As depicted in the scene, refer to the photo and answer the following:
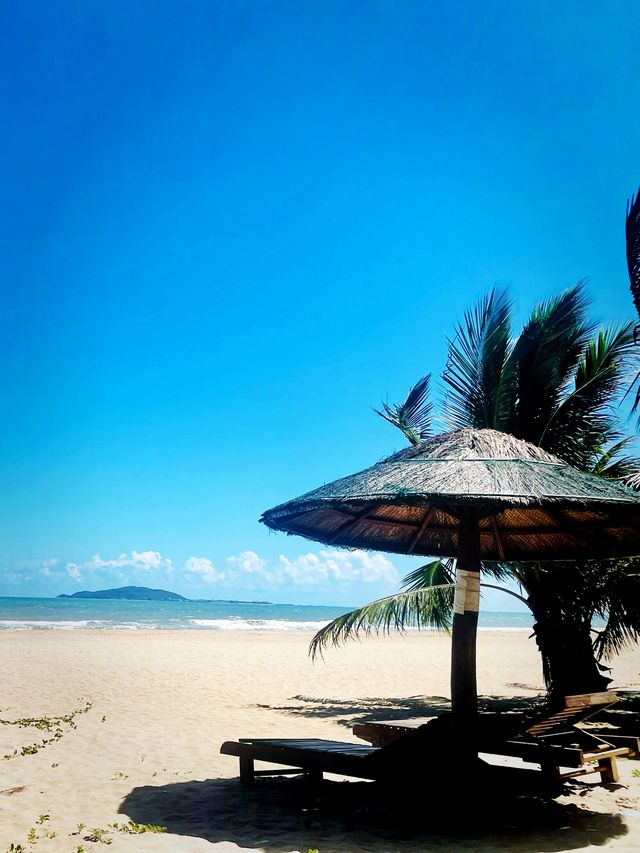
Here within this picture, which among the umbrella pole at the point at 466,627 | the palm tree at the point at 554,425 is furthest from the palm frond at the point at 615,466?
the umbrella pole at the point at 466,627

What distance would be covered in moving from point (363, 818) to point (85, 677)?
11795 mm

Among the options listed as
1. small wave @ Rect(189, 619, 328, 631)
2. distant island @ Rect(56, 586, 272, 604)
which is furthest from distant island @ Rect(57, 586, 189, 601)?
small wave @ Rect(189, 619, 328, 631)

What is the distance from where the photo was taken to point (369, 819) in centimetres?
488

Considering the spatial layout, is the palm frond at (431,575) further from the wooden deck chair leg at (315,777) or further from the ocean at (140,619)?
the ocean at (140,619)

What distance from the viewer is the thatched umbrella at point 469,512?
15.2ft

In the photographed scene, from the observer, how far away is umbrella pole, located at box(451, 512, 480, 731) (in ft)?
17.0

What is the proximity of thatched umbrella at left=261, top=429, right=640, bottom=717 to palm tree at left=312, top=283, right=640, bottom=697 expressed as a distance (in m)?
3.22

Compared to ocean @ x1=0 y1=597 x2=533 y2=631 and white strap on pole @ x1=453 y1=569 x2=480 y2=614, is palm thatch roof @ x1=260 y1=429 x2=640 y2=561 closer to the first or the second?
white strap on pole @ x1=453 y1=569 x2=480 y2=614

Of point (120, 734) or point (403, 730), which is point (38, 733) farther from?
point (403, 730)

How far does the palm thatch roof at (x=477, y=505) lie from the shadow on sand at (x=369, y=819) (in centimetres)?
193

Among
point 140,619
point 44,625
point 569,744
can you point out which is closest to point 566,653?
point 569,744

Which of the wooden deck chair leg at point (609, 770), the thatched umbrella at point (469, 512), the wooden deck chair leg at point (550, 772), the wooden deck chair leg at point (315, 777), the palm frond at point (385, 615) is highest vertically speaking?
the thatched umbrella at point (469, 512)

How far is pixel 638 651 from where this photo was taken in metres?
25.0

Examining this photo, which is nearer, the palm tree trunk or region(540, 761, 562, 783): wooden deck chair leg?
region(540, 761, 562, 783): wooden deck chair leg
